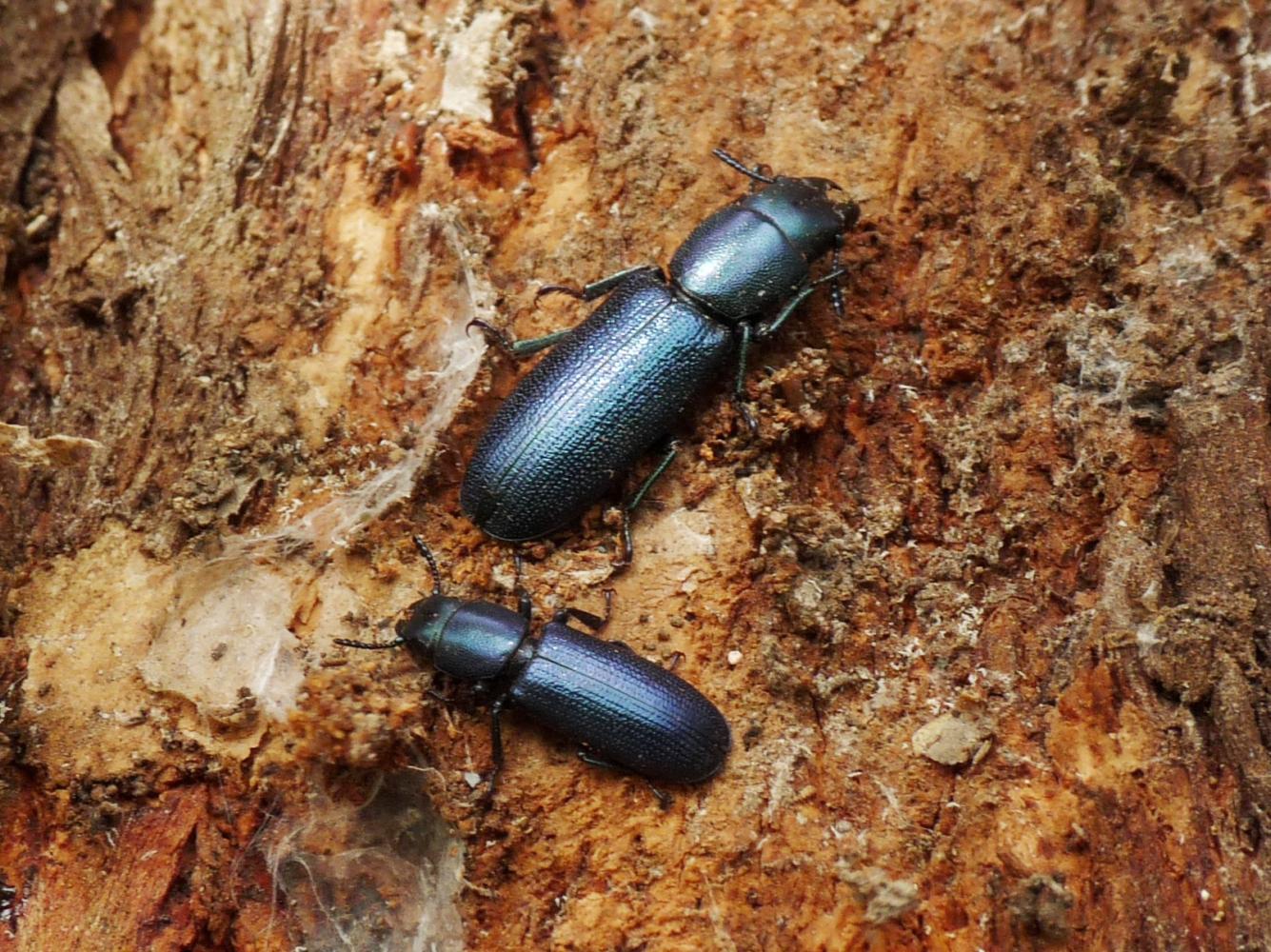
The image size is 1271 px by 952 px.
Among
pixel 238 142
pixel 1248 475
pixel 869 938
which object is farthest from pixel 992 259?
pixel 238 142

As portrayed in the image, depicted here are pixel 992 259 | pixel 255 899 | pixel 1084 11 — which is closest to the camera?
pixel 255 899

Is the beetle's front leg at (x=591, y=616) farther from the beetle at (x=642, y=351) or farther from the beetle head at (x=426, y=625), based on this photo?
the beetle head at (x=426, y=625)

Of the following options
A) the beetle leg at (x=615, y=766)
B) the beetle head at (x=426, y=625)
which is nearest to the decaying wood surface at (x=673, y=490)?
the beetle leg at (x=615, y=766)

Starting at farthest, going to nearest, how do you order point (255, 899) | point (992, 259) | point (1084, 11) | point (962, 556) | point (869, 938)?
1. point (1084, 11)
2. point (992, 259)
3. point (962, 556)
4. point (255, 899)
5. point (869, 938)

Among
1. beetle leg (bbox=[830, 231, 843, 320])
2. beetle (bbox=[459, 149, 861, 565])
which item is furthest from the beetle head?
beetle leg (bbox=[830, 231, 843, 320])

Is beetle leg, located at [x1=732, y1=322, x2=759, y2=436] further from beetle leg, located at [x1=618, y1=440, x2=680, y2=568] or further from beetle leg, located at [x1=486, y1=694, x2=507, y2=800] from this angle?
beetle leg, located at [x1=486, y1=694, x2=507, y2=800]

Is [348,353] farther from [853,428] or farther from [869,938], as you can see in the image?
[869,938]

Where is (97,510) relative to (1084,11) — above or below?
below
